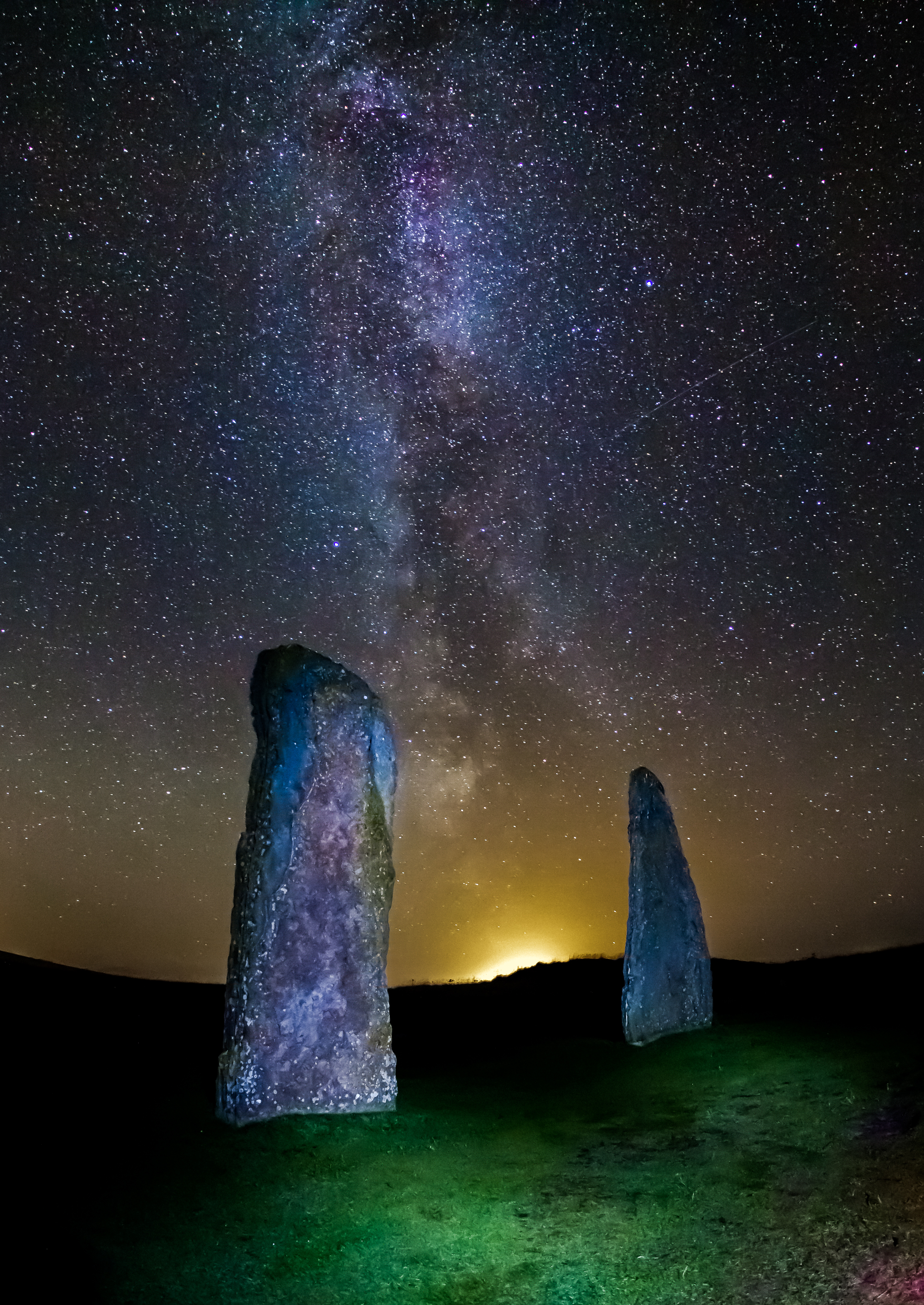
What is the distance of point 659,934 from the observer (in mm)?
A: 15234

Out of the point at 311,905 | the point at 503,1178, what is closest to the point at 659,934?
the point at 311,905

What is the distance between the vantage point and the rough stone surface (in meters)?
14.8

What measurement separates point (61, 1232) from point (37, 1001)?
10966 mm

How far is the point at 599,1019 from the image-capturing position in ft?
61.3

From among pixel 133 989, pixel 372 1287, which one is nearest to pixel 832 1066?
pixel 372 1287

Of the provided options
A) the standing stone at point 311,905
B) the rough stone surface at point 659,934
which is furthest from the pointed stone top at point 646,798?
the standing stone at point 311,905

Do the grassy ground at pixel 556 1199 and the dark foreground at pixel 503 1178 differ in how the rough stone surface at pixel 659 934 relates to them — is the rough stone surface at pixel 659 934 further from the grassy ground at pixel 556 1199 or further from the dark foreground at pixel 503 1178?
the grassy ground at pixel 556 1199

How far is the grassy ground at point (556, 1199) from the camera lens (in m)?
6.21

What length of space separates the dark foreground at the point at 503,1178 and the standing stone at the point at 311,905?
49 cm

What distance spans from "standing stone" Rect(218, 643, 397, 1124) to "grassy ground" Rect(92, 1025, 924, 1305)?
485 mm

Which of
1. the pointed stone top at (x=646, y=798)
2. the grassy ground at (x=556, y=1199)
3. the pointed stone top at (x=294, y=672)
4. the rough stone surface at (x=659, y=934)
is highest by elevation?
the pointed stone top at (x=294, y=672)

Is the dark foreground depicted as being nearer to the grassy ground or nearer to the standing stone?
the grassy ground

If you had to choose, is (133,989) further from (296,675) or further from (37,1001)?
(296,675)

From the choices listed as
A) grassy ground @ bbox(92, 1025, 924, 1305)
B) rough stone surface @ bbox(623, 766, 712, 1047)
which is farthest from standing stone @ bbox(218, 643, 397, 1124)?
rough stone surface @ bbox(623, 766, 712, 1047)
